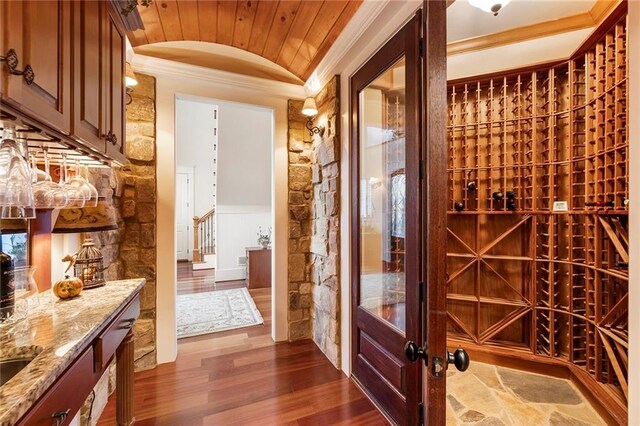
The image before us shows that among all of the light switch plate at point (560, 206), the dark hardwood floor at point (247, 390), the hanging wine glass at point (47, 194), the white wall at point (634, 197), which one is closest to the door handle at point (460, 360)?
the white wall at point (634, 197)

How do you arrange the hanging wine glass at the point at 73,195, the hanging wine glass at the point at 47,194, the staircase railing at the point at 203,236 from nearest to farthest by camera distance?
1. the hanging wine glass at the point at 47,194
2. the hanging wine glass at the point at 73,195
3. the staircase railing at the point at 203,236

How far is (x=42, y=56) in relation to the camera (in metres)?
0.86

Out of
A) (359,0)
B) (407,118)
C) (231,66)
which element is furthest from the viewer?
(231,66)

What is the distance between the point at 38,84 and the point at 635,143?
207 centimetres

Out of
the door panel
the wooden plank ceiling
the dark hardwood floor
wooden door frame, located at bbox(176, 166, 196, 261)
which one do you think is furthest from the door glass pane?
wooden door frame, located at bbox(176, 166, 196, 261)

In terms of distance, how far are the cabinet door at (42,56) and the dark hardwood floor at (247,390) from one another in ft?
6.14

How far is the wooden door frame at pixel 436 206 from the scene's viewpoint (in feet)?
2.57

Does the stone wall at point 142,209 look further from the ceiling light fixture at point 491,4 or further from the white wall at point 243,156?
the ceiling light fixture at point 491,4

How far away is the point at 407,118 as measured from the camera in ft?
5.02

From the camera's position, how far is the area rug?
3096 millimetres

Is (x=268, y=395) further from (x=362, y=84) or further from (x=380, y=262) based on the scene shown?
(x=362, y=84)

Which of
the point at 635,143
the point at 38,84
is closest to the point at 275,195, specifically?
the point at 38,84

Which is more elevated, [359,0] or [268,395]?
[359,0]

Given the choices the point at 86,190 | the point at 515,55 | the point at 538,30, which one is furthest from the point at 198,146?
the point at 538,30
